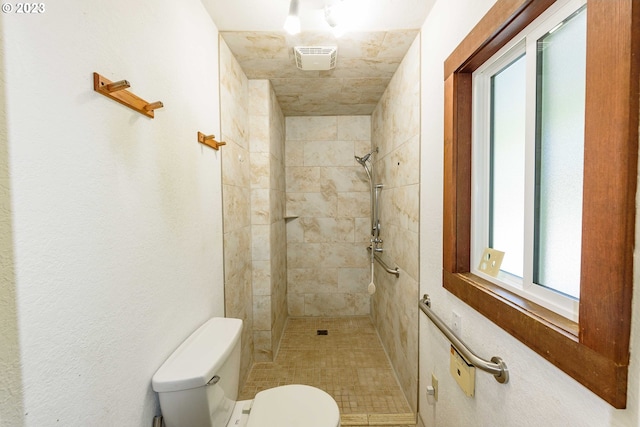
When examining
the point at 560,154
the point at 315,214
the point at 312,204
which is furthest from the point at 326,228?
the point at 560,154

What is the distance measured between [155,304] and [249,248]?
1267 millimetres

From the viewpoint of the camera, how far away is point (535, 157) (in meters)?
0.83

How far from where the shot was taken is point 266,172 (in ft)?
7.37

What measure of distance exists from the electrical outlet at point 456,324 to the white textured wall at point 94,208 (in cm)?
116

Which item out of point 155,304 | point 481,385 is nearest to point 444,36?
point 481,385

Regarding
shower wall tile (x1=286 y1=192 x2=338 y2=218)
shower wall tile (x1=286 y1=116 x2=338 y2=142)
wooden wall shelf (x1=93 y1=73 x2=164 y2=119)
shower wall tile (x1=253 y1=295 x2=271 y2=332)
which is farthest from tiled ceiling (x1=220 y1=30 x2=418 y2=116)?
shower wall tile (x1=253 y1=295 x2=271 y2=332)

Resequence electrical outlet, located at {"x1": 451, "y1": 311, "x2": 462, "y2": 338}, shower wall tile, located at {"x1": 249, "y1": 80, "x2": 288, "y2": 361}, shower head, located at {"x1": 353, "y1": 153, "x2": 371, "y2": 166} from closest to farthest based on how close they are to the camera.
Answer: electrical outlet, located at {"x1": 451, "y1": 311, "x2": 462, "y2": 338} < shower wall tile, located at {"x1": 249, "y1": 80, "x2": 288, "y2": 361} < shower head, located at {"x1": 353, "y1": 153, "x2": 371, "y2": 166}

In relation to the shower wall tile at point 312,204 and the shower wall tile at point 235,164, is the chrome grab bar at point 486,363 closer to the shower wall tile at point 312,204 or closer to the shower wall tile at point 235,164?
the shower wall tile at point 235,164

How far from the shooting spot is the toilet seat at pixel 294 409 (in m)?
1.13

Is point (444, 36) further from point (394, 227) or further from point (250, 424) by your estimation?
point (250, 424)

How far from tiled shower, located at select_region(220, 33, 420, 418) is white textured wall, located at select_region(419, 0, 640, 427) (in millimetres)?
152

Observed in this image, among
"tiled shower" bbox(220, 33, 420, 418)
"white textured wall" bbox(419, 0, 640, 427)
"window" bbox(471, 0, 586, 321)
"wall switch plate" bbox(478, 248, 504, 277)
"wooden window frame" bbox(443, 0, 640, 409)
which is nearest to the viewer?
"wooden window frame" bbox(443, 0, 640, 409)

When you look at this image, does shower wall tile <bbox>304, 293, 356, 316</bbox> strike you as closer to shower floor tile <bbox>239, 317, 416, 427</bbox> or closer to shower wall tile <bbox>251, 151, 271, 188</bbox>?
shower floor tile <bbox>239, 317, 416, 427</bbox>

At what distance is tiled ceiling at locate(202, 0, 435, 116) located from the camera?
4.55 feet
